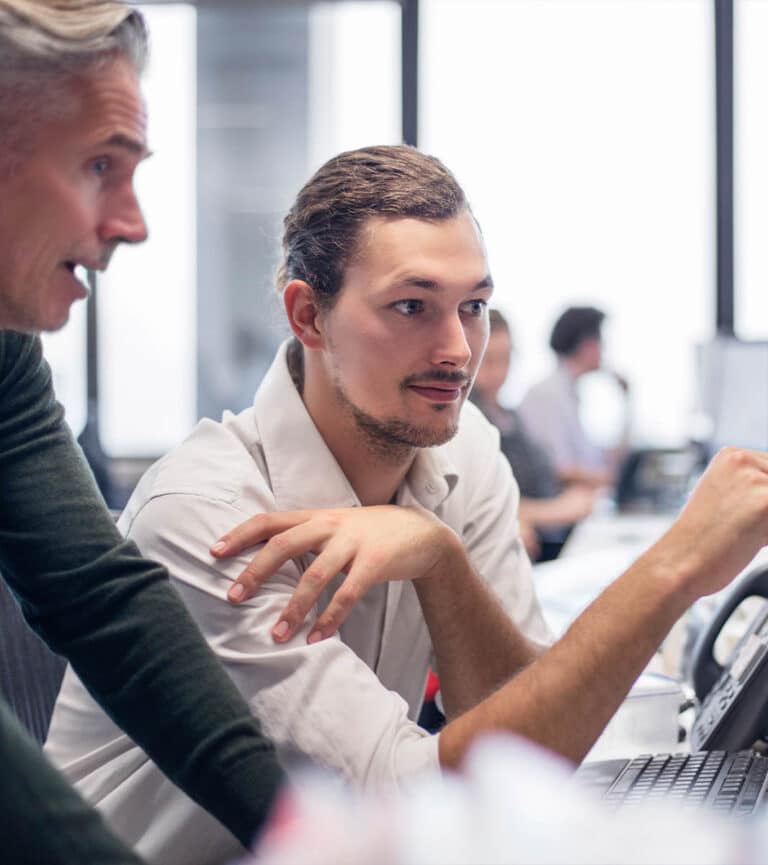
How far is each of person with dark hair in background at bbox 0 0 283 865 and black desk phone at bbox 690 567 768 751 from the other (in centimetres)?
55

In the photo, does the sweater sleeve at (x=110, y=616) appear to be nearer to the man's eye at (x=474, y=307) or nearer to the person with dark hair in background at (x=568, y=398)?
the man's eye at (x=474, y=307)

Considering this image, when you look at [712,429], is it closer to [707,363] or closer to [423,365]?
[707,363]

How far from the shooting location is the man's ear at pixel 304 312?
4.69 feet

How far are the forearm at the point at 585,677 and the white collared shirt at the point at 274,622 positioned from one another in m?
0.07

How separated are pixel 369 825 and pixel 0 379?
2.27 ft

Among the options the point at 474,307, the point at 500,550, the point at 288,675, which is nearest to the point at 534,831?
the point at 288,675

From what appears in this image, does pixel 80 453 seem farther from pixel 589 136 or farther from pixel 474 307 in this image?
pixel 589 136

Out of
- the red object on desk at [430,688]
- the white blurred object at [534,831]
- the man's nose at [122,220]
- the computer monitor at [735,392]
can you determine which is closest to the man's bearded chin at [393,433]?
the red object on desk at [430,688]

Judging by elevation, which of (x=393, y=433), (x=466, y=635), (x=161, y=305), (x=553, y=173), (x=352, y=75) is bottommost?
(x=466, y=635)

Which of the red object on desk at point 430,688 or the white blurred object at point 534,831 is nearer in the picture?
the white blurred object at point 534,831

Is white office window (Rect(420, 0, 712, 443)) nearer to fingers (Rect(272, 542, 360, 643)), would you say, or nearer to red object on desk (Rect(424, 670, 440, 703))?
red object on desk (Rect(424, 670, 440, 703))

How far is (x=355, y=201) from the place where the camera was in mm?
1384

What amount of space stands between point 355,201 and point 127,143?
0.55 m

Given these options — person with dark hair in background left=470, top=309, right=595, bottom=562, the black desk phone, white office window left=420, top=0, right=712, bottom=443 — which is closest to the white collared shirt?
the black desk phone
